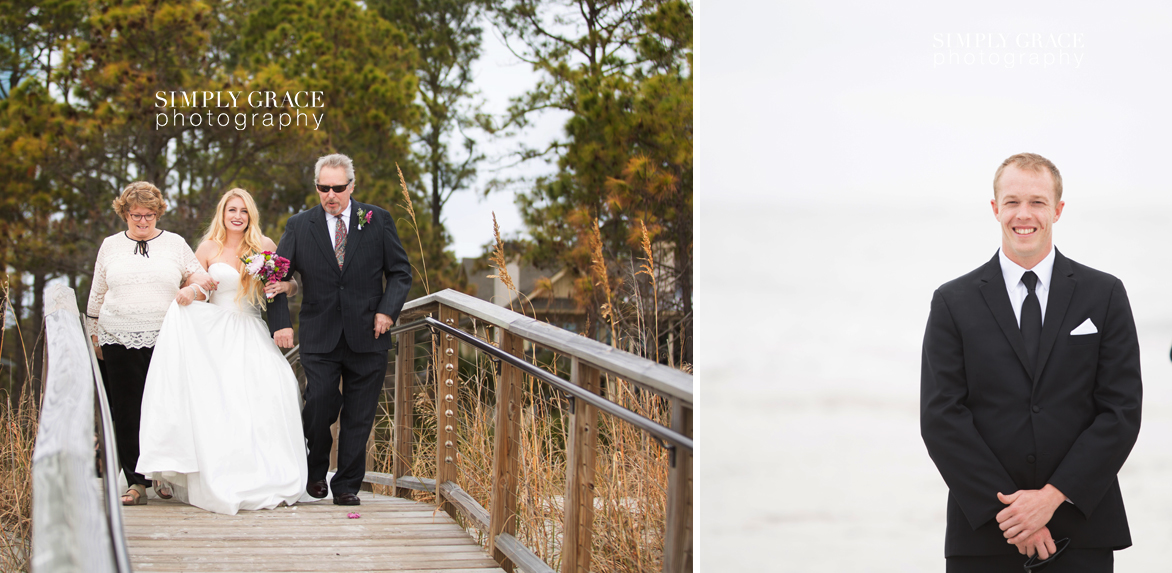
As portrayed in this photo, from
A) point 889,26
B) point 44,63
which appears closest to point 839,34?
point 889,26

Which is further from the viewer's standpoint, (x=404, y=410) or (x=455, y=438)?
(x=404, y=410)

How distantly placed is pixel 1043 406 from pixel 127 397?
303cm

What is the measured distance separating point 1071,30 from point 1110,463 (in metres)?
1.48

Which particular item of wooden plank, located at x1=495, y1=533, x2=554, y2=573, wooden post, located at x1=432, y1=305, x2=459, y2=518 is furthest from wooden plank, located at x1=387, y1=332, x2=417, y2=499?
wooden plank, located at x1=495, y1=533, x2=554, y2=573

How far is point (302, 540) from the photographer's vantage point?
2830mm

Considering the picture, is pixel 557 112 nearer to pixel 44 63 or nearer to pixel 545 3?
pixel 545 3

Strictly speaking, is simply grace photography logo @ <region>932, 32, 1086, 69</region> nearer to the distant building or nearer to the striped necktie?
the distant building

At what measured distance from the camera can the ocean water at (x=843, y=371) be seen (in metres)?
2.90

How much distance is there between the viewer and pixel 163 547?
270cm

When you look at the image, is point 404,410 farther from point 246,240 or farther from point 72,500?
point 72,500

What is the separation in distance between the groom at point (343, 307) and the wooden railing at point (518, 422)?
17cm

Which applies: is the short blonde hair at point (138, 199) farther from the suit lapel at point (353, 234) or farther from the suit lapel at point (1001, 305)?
the suit lapel at point (1001, 305)

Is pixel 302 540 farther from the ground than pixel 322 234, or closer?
closer

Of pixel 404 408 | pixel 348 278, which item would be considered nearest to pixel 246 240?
pixel 348 278
